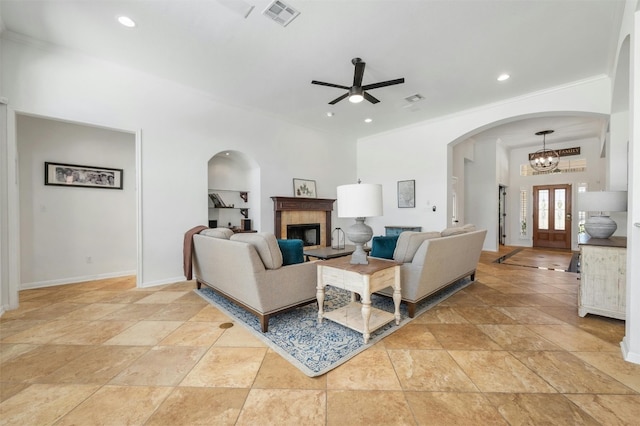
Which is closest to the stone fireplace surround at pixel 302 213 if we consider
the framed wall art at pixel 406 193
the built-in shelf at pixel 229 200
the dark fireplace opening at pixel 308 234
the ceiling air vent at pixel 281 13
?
the dark fireplace opening at pixel 308 234

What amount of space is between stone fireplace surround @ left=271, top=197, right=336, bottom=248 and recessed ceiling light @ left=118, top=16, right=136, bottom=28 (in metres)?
3.21

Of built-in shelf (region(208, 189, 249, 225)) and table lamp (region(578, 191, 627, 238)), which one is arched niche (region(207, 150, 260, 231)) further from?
table lamp (region(578, 191, 627, 238))

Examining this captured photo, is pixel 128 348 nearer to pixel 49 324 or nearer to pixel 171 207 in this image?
pixel 49 324

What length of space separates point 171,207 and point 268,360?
3044 millimetres

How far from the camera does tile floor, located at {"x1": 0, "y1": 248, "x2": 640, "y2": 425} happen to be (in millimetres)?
1426

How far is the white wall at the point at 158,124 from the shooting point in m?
3.08

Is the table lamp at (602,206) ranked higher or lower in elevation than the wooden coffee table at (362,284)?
higher

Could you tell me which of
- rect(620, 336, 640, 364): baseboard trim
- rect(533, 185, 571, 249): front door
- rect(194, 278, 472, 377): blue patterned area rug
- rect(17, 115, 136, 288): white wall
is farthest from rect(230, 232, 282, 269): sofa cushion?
rect(533, 185, 571, 249): front door

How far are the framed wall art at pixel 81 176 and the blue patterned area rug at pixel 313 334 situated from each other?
2.96 meters

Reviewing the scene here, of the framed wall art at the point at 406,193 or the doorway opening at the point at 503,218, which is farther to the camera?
the doorway opening at the point at 503,218

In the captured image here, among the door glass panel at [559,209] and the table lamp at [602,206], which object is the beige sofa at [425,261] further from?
the door glass panel at [559,209]

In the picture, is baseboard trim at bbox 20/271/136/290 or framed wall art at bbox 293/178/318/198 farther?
framed wall art at bbox 293/178/318/198

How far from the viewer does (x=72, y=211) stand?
4066 millimetres

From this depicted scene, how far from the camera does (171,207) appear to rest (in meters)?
4.02
